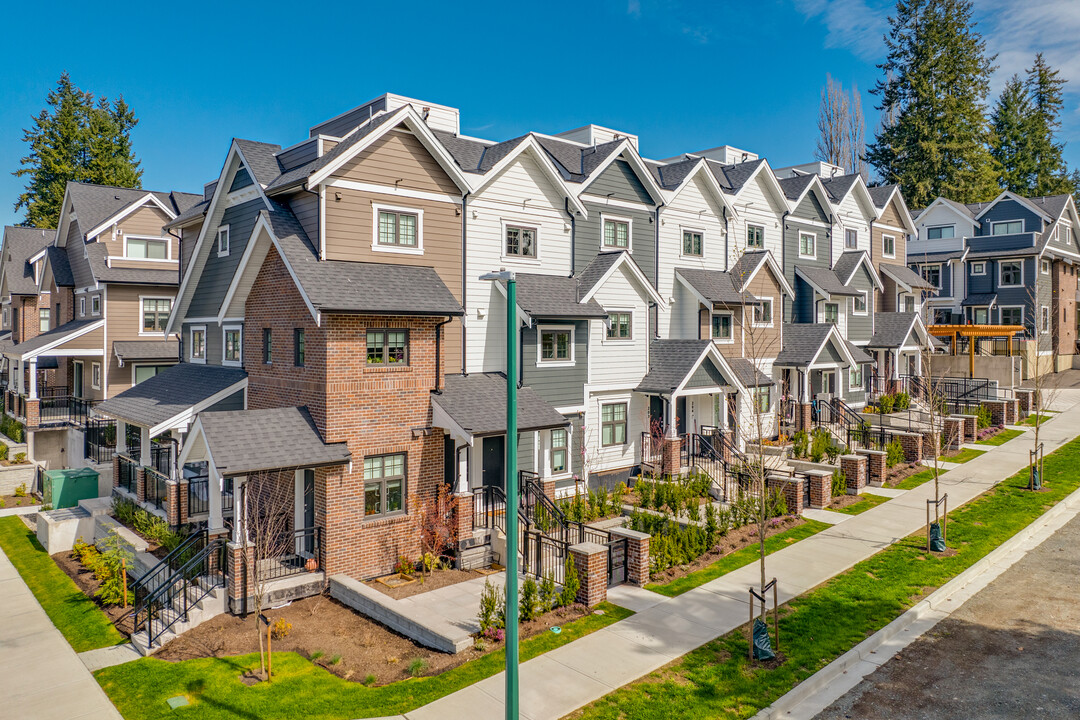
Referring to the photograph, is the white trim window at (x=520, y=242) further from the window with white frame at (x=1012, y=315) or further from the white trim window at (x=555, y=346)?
the window with white frame at (x=1012, y=315)

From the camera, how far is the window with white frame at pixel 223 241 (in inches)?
868

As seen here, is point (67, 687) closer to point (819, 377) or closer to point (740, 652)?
point (740, 652)

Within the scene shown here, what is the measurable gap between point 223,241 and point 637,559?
16473 millimetres

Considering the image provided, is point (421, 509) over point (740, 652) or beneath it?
over

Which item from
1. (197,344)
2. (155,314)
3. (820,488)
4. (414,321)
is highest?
(155,314)

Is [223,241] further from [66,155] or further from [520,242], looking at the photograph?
[66,155]

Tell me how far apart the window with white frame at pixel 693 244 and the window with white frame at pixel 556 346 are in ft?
26.2

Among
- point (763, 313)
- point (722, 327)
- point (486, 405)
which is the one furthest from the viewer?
point (763, 313)

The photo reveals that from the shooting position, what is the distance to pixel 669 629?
42.3 feet

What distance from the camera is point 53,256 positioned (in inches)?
1404

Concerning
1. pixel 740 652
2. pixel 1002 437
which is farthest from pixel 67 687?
pixel 1002 437

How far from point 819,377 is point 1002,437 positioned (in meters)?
7.94

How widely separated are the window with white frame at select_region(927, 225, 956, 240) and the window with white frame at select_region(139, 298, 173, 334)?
52.5 meters

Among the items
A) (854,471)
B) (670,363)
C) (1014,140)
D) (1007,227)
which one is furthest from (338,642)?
(1014,140)
